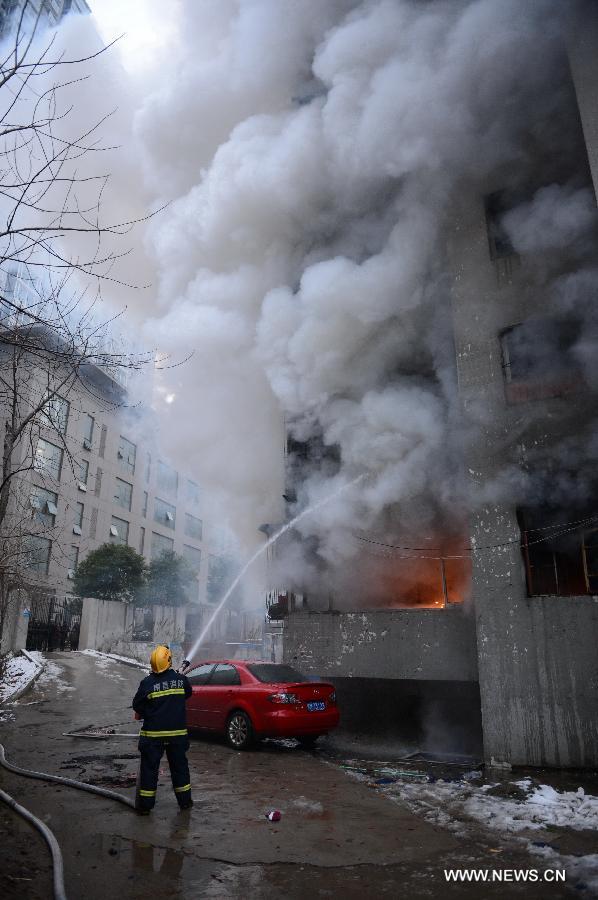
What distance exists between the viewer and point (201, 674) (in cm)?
928

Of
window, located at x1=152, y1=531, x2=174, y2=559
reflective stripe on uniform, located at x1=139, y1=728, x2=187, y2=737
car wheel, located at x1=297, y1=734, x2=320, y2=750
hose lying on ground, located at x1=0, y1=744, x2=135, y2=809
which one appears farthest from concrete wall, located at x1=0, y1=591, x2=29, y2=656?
window, located at x1=152, y1=531, x2=174, y2=559

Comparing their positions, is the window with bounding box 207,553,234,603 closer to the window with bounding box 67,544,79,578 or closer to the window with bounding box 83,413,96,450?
the window with bounding box 67,544,79,578

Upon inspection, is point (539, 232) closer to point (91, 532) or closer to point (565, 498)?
point (565, 498)

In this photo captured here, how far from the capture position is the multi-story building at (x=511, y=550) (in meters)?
6.91

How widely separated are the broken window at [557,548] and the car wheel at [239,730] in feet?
14.0

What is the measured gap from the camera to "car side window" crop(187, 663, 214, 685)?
9.15 m

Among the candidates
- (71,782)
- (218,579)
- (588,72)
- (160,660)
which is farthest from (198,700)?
(218,579)

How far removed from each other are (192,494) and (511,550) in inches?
1680

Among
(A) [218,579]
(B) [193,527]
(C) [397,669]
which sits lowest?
(C) [397,669]

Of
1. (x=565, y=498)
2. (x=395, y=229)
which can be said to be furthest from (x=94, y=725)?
(x=395, y=229)

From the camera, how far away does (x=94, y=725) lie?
380 inches

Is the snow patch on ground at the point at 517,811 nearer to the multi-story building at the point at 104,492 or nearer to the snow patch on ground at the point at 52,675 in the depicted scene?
the snow patch on ground at the point at 52,675

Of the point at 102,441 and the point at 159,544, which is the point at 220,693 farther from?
the point at 159,544

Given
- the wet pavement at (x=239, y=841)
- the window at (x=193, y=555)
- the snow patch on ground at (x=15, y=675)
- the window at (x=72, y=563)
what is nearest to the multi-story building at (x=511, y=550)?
the wet pavement at (x=239, y=841)
